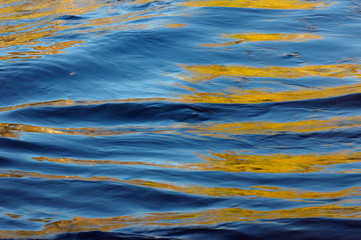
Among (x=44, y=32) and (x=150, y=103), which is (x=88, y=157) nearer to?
(x=150, y=103)

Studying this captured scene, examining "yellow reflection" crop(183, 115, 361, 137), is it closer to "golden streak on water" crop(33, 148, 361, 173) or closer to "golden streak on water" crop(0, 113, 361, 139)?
"golden streak on water" crop(0, 113, 361, 139)

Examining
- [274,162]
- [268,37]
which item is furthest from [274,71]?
[274,162]

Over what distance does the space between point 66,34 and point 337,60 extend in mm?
2374

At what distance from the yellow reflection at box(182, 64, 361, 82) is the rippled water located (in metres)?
0.02

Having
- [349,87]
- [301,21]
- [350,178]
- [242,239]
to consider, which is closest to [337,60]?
[349,87]

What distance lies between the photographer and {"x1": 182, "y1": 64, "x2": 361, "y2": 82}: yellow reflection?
372 centimetres

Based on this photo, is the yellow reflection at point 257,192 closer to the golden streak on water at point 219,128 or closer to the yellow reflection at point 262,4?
the golden streak on water at point 219,128

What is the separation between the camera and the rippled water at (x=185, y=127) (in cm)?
177

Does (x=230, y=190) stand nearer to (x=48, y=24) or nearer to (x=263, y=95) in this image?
(x=263, y=95)

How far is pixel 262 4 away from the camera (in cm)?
599

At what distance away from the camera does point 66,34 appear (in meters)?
5.02

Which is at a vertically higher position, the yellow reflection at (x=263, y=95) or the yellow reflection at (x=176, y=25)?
the yellow reflection at (x=176, y=25)

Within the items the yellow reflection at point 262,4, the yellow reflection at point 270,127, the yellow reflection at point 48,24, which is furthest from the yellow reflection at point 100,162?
the yellow reflection at point 262,4

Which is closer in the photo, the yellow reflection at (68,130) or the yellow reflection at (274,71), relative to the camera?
the yellow reflection at (68,130)
